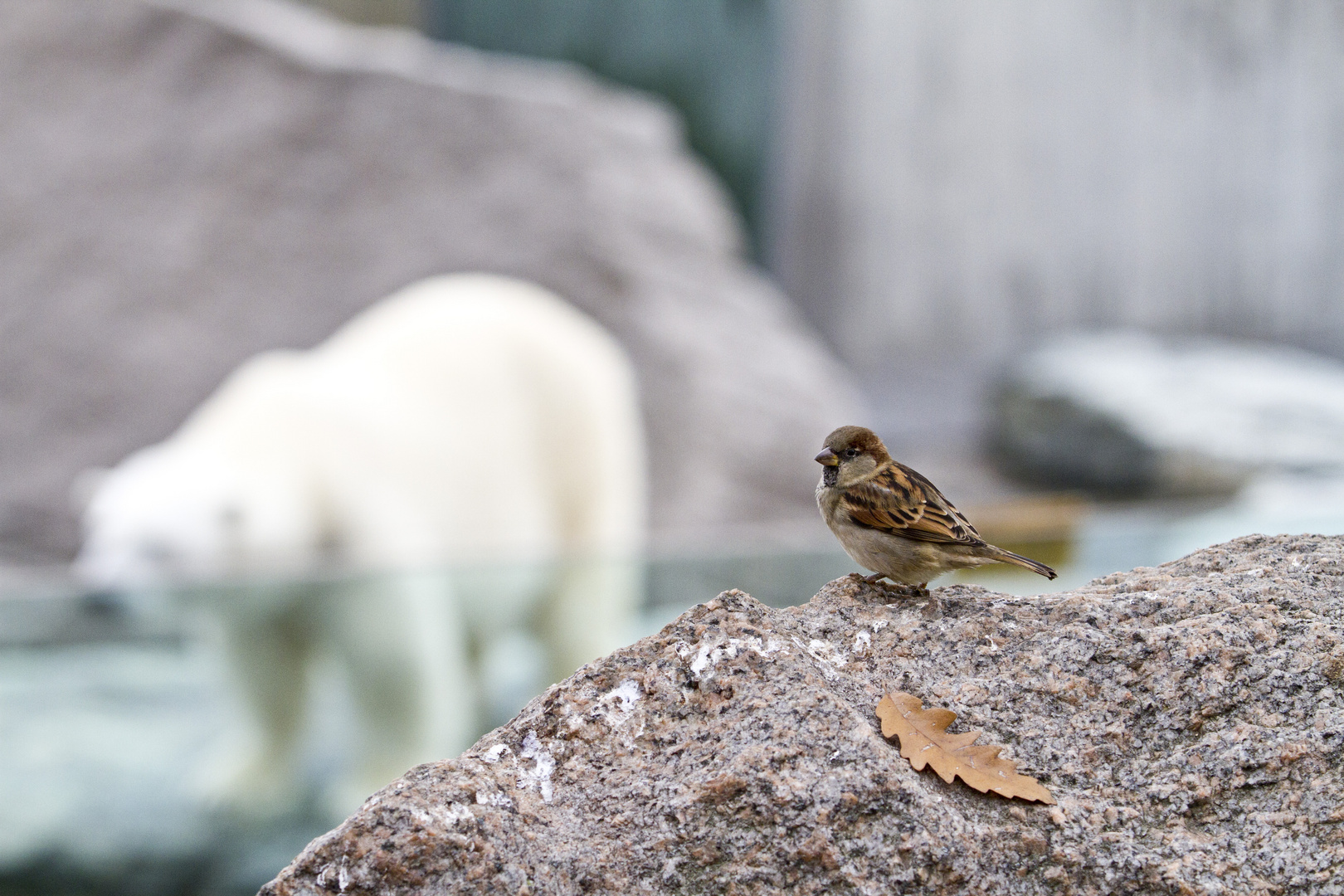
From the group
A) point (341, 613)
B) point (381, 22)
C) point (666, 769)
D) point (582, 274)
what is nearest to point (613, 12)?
point (381, 22)

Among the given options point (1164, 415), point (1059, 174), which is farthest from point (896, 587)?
point (1059, 174)

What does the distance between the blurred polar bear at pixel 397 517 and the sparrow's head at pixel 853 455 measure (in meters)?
1.68

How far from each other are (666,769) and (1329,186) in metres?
8.13

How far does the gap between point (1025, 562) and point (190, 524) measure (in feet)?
7.00

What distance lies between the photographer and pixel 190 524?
2.62m

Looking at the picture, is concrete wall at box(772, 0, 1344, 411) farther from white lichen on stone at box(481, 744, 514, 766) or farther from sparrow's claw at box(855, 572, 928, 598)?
white lichen on stone at box(481, 744, 514, 766)

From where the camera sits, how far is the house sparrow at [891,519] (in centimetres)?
98

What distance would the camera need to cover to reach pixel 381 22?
20.9 feet

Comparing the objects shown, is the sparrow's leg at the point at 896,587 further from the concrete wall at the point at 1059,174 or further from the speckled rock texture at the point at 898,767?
the concrete wall at the point at 1059,174

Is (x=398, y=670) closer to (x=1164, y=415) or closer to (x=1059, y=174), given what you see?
(x=1164, y=415)

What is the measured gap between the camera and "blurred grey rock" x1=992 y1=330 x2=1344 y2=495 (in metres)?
5.83

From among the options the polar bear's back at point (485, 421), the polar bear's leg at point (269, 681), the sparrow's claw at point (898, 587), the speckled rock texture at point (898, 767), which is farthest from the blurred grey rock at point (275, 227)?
the speckled rock texture at point (898, 767)

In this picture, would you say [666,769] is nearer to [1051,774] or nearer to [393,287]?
[1051,774]

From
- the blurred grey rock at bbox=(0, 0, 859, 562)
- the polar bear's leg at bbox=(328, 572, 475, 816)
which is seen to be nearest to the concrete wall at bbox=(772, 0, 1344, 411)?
the blurred grey rock at bbox=(0, 0, 859, 562)
